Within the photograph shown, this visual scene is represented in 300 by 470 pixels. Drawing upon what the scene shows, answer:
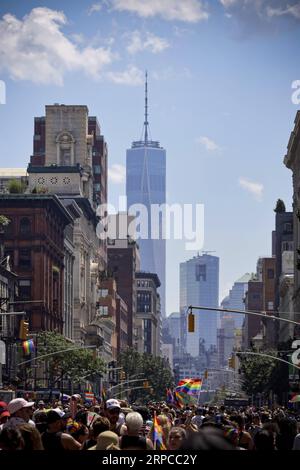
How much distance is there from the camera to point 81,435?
20.5 metres

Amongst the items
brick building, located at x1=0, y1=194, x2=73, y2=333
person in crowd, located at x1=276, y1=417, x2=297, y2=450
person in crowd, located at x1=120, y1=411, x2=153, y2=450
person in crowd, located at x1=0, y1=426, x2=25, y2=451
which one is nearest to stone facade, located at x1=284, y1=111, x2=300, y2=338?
brick building, located at x1=0, y1=194, x2=73, y2=333

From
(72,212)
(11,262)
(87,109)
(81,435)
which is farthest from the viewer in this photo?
(87,109)

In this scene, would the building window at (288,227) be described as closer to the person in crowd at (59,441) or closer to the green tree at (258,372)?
the green tree at (258,372)

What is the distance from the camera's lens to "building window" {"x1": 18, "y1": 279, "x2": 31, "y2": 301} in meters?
141

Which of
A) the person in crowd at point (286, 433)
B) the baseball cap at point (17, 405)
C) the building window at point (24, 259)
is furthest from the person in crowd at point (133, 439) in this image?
the building window at point (24, 259)

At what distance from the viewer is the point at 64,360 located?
12506 cm

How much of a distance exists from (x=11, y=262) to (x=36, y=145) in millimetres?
60874

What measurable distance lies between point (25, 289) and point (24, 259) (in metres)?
3.44

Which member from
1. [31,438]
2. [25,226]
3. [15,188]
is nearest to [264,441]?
[31,438]

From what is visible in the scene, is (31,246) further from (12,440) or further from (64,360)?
(12,440)

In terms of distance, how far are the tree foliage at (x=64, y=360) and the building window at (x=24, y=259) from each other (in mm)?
14605

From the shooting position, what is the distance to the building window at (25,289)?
141 metres
